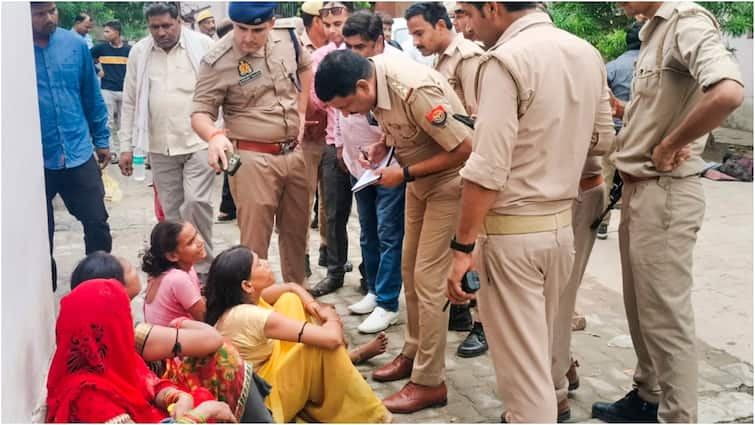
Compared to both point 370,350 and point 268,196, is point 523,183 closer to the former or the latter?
point 370,350

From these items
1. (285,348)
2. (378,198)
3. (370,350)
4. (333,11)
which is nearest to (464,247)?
(285,348)

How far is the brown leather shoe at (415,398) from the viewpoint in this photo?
3.70 meters

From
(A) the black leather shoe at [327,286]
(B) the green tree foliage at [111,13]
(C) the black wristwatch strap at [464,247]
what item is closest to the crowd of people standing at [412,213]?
(C) the black wristwatch strap at [464,247]

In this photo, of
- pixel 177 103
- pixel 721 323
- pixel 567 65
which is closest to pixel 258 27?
pixel 177 103

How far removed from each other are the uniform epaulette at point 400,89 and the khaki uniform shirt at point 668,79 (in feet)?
3.03

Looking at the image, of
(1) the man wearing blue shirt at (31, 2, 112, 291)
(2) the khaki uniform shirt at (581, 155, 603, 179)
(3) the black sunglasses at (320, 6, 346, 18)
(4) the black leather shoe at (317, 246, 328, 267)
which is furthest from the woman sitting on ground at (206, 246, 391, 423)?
(3) the black sunglasses at (320, 6, 346, 18)

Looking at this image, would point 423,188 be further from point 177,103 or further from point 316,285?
point 177,103

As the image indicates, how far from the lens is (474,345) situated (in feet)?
14.3

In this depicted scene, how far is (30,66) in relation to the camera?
343 centimetres

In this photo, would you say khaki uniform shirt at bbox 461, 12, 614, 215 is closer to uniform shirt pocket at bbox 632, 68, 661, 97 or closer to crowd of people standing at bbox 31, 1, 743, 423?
crowd of people standing at bbox 31, 1, 743, 423

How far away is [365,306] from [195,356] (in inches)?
85.8

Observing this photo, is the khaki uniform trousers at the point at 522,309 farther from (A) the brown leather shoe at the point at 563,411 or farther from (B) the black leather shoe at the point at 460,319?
(B) the black leather shoe at the point at 460,319

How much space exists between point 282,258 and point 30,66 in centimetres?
192

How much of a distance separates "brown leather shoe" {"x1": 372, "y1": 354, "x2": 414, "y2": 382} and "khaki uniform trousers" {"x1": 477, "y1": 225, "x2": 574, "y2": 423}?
1211 millimetres
